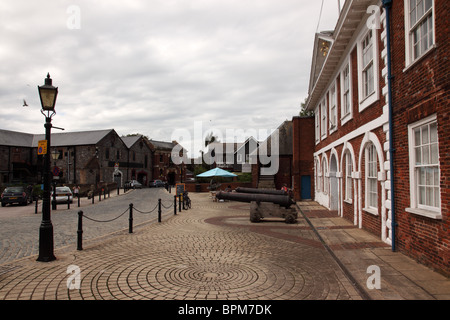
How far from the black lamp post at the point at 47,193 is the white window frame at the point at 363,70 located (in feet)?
26.3

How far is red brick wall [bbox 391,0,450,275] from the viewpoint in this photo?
523 cm

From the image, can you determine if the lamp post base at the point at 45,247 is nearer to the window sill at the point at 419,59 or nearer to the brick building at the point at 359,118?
the brick building at the point at 359,118

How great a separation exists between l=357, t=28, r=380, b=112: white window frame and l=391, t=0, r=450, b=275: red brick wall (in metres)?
1.07

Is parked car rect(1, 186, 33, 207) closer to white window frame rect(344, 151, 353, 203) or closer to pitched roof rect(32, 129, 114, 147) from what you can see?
white window frame rect(344, 151, 353, 203)

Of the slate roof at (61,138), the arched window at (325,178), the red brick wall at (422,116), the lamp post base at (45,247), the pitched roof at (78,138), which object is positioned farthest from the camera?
the slate roof at (61,138)

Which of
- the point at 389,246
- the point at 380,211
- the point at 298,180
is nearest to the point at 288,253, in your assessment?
the point at 389,246

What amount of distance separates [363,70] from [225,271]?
761cm

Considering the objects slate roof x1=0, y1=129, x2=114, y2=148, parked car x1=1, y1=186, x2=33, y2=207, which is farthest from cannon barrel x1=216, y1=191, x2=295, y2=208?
slate roof x1=0, y1=129, x2=114, y2=148

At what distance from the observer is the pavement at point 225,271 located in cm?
465

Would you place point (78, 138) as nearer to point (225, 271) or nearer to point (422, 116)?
point (225, 271)

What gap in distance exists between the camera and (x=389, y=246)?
24.9 feet

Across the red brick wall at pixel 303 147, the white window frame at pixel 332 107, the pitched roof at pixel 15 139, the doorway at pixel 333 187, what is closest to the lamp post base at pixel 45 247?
the white window frame at pixel 332 107

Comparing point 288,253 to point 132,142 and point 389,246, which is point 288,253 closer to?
point 389,246
